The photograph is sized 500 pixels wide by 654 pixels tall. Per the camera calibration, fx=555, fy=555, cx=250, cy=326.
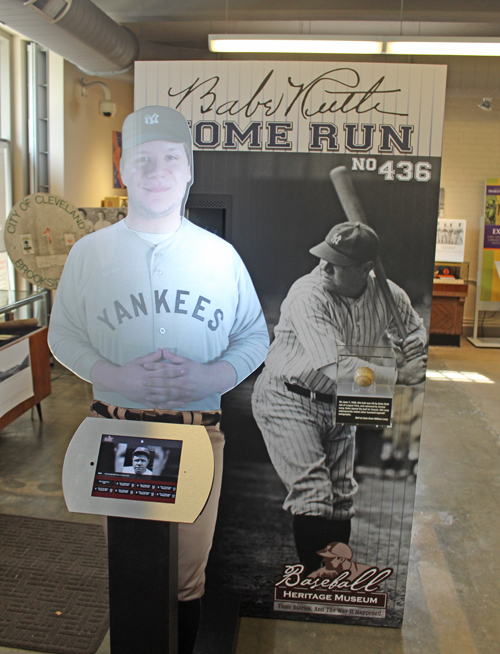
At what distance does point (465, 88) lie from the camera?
21.6 ft

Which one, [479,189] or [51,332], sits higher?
[479,189]

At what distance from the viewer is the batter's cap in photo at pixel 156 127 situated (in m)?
2.02

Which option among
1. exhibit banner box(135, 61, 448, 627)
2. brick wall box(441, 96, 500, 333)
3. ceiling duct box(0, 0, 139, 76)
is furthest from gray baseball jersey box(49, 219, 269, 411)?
brick wall box(441, 96, 500, 333)

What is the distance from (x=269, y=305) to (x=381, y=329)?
1.52 ft

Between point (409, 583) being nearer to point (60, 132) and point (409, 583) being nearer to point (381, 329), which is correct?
point (381, 329)

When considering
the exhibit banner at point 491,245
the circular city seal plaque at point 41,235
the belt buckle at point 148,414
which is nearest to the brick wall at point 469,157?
the exhibit banner at point 491,245

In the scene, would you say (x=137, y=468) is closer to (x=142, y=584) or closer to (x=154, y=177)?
(x=142, y=584)

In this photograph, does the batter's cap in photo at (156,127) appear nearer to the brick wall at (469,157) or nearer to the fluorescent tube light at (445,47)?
the fluorescent tube light at (445,47)

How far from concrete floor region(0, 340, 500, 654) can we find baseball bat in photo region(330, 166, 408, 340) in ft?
4.54

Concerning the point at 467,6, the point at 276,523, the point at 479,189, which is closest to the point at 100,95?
the point at 467,6

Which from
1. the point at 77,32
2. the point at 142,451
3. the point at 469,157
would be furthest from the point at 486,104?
the point at 142,451
